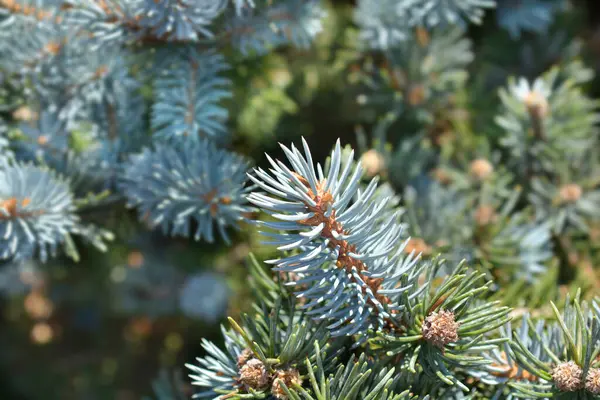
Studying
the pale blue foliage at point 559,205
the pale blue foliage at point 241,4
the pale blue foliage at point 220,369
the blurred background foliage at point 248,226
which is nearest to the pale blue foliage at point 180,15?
the pale blue foliage at point 241,4

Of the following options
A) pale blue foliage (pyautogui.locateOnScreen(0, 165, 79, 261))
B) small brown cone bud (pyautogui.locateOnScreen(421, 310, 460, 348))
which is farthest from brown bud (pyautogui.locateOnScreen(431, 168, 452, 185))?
pale blue foliage (pyautogui.locateOnScreen(0, 165, 79, 261))

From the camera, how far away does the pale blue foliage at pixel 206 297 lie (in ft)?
2.24

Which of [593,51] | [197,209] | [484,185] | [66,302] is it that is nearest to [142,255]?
[66,302]

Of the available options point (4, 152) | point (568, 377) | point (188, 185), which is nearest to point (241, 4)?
point (188, 185)

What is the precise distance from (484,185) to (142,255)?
0.42 m

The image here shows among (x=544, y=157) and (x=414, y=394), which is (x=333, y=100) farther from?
(x=414, y=394)

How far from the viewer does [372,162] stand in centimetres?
54

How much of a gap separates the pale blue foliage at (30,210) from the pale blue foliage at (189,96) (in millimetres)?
99

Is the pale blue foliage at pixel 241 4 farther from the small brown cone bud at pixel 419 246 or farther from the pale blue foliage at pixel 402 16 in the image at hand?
the small brown cone bud at pixel 419 246

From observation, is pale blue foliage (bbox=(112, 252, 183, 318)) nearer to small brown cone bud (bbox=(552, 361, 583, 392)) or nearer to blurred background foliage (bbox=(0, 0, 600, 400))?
blurred background foliage (bbox=(0, 0, 600, 400))

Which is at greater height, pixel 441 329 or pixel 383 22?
pixel 383 22

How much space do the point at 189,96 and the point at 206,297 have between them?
0.90 feet

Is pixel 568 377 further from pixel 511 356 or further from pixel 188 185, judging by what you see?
pixel 188 185

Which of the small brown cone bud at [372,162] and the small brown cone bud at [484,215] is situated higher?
the small brown cone bud at [372,162]
